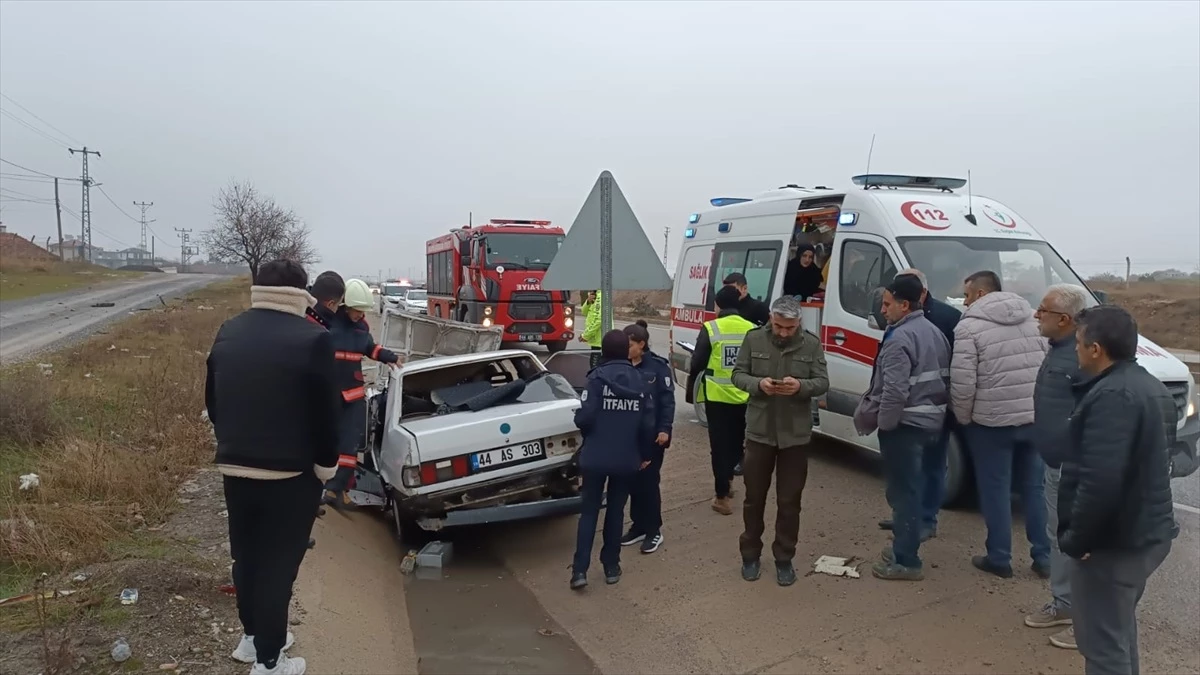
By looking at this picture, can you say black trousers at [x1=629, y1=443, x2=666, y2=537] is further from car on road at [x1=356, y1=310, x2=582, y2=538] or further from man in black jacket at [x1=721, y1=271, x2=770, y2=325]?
man in black jacket at [x1=721, y1=271, x2=770, y2=325]

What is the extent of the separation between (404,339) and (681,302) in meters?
3.45

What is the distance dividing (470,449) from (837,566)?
2.52 metres

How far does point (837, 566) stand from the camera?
501 centimetres

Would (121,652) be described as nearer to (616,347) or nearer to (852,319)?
(616,347)

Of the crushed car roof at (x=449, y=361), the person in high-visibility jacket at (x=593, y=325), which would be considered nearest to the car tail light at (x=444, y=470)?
the crushed car roof at (x=449, y=361)

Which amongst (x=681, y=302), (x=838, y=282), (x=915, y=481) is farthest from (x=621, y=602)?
(x=681, y=302)

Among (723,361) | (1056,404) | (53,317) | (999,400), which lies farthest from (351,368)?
(53,317)

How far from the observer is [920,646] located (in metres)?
4.01

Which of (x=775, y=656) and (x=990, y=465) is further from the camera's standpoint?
(x=990, y=465)

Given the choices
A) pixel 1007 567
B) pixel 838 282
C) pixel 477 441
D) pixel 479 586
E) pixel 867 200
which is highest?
pixel 867 200

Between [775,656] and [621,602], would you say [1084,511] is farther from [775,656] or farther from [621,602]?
[621,602]

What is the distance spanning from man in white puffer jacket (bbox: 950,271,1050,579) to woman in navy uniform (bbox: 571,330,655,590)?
1934mm

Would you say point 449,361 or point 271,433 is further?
point 449,361

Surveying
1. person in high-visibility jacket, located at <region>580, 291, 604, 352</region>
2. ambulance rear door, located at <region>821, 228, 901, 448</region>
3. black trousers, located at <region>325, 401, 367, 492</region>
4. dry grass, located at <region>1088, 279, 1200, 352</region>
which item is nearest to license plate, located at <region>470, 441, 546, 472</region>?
black trousers, located at <region>325, 401, 367, 492</region>
